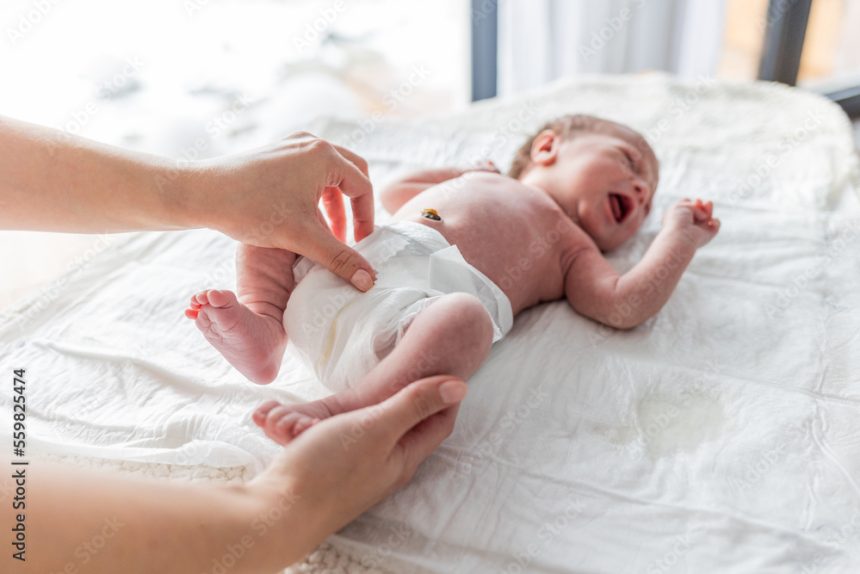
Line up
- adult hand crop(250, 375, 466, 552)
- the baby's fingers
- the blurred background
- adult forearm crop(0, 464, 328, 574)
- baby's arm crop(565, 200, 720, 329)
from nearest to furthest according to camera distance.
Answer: adult forearm crop(0, 464, 328, 574)
adult hand crop(250, 375, 466, 552)
baby's arm crop(565, 200, 720, 329)
the baby's fingers
the blurred background

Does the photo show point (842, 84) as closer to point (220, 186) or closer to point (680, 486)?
point (680, 486)

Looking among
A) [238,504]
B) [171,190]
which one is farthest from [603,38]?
[238,504]

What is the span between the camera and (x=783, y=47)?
2412 mm

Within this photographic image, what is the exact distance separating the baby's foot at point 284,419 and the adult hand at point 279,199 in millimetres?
211

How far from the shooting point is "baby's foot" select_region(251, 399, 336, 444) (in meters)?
0.85

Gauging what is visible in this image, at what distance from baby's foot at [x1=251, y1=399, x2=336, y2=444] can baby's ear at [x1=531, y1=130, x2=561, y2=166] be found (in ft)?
2.62

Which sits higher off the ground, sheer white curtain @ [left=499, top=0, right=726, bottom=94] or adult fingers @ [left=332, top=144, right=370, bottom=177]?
adult fingers @ [left=332, top=144, right=370, bottom=177]

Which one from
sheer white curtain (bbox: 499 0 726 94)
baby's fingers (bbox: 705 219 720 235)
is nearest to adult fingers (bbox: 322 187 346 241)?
baby's fingers (bbox: 705 219 720 235)

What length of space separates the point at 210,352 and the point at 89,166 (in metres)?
0.33

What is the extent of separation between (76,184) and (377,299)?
1.39 feet

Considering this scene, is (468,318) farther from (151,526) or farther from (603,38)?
(603,38)

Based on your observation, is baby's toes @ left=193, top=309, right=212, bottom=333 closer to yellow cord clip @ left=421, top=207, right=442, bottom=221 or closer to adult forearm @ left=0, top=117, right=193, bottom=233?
adult forearm @ left=0, top=117, right=193, bottom=233

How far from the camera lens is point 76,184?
3.28 ft

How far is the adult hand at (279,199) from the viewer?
3.20 feet
